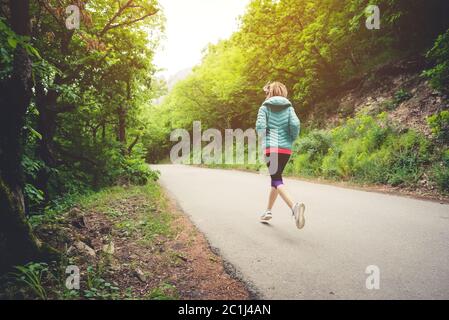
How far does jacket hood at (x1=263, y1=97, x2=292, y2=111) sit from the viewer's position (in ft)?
15.9

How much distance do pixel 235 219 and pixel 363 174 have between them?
5.86 meters

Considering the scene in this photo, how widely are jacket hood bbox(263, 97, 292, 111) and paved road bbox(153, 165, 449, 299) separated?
201cm

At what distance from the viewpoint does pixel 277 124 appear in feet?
15.9

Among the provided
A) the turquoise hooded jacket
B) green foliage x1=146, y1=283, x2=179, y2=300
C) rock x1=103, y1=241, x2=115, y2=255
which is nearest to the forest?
rock x1=103, y1=241, x2=115, y2=255

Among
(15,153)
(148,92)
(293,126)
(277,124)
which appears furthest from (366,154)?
(15,153)

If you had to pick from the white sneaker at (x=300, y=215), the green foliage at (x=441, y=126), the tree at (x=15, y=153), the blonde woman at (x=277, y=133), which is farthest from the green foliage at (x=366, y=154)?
the tree at (x=15, y=153)

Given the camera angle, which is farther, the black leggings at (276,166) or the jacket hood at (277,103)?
the jacket hood at (277,103)

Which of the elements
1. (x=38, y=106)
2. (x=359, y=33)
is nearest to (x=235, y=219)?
(x=38, y=106)

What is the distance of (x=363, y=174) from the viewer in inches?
368

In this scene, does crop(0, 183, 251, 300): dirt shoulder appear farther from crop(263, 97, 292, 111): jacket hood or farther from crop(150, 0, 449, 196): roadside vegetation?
crop(150, 0, 449, 196): roadside vegetation

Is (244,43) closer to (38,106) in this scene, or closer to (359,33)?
(359,33)

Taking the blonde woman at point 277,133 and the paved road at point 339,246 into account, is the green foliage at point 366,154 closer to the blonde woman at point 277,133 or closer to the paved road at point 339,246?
the paved road at point 339,246

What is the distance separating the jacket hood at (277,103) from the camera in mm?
4844

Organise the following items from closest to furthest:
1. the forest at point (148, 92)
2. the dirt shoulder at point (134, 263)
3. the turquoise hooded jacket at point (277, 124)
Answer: the dirt shoulder at point (134, 263) → the forest at point (148, 92) → the turquoise hooded jacket at point (277, 124)
